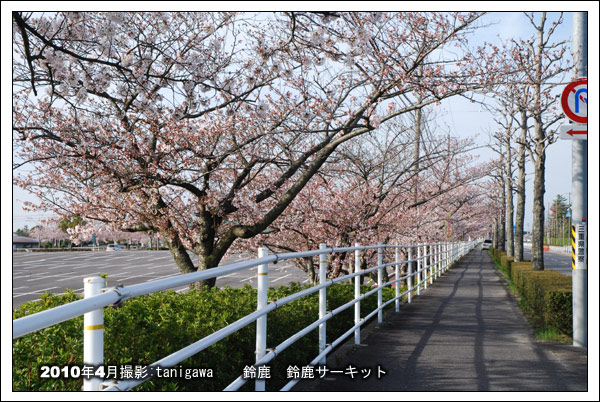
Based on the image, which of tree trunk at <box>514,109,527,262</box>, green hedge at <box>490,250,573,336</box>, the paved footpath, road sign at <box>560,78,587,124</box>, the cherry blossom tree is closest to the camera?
the paved footpath

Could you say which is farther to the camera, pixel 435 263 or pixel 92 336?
pixel 435 263

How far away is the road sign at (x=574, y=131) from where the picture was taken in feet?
22.1

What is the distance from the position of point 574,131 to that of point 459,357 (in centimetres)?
322

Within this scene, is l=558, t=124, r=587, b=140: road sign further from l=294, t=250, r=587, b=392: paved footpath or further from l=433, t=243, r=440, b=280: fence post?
l=433, t=243, r=440, b=280: fence post

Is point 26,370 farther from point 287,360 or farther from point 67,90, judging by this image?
point 67,90

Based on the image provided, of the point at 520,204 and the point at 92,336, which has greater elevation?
the point at 520,204

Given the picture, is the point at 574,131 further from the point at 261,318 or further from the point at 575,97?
the point at 261,318

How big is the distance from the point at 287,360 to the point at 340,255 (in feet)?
28.2

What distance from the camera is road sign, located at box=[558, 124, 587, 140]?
22.1ft

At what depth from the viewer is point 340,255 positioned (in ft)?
44.9

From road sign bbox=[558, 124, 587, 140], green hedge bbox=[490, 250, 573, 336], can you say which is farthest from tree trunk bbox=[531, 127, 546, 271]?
road sign bbox=[558, 124, 587, 140]

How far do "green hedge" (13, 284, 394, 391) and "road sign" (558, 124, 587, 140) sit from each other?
405cm

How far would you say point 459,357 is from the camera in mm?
5953

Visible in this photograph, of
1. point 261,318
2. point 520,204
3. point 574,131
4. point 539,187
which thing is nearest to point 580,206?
point 574,131
